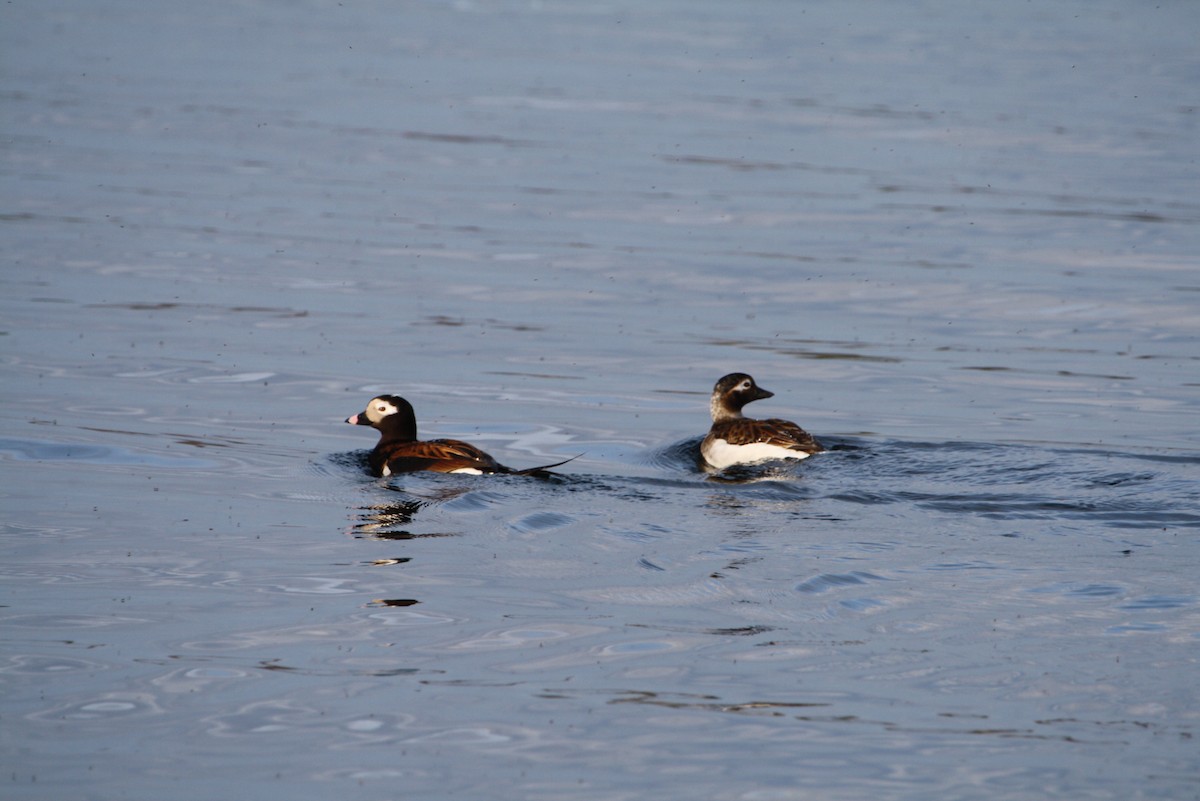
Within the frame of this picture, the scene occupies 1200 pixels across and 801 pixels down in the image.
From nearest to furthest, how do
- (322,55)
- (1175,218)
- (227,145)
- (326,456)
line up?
(326,456) → (1175,218) → (227,145) → (322,55)

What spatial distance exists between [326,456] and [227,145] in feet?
54.8

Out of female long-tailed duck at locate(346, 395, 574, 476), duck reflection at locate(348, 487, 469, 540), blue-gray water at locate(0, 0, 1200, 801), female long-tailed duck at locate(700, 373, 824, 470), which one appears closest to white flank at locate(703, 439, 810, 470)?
female long-tailed duck at locate(700, 373, 824, 470)

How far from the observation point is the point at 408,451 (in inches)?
505

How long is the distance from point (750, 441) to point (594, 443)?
1307mm

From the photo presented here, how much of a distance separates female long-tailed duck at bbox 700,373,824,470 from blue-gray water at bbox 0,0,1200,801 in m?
0.28

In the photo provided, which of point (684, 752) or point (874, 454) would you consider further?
point (874, 454)

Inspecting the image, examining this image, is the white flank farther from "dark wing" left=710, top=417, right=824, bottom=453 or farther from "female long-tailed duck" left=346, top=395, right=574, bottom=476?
"female long-tailed duck" left=346, top=395, right=574, bottom=476

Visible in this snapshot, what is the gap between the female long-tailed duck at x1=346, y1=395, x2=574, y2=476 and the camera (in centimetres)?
1245

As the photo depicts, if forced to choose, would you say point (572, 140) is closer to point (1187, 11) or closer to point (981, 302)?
point (981, 302)

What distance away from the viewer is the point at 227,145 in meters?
28.8

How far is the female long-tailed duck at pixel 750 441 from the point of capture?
44.1ft

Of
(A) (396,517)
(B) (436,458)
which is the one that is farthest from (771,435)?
(A) (396,517)

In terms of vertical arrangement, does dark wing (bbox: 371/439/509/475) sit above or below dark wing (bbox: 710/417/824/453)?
below

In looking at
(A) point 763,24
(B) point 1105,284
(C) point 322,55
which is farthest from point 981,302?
(A) point 763,24
